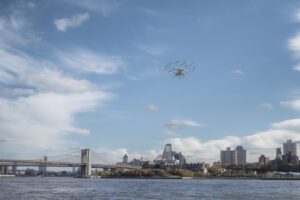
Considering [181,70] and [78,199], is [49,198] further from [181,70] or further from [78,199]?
[181,70]

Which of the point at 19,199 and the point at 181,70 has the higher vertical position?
the point at 181,70

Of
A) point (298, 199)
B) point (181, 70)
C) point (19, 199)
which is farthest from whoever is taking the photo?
point (298, 199)

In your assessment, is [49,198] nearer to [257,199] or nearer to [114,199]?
[114,199]

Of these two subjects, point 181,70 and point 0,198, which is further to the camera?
point 0,198

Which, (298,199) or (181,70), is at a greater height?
(181,70)

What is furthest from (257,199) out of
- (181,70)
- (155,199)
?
(181,70)

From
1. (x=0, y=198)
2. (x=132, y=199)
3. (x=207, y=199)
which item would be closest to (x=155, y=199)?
(x=132, y=199)

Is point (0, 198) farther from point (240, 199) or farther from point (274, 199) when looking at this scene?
point (274, 199)

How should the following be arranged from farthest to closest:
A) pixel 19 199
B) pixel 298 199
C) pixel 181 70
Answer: pixel 298 199, pixel 19 199, pixel 181 70
